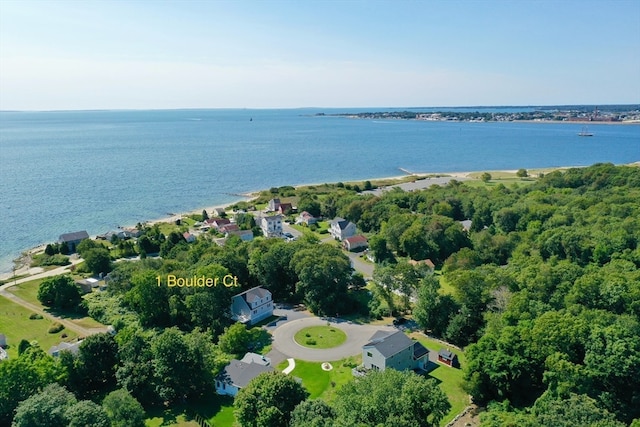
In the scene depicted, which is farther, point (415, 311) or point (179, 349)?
point (415, 311)

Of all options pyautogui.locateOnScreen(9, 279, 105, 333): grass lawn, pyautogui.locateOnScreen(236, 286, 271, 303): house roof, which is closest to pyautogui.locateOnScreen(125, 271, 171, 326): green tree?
pyautogui.locateOnScreen(9, 279, 105, 333): grass lawn

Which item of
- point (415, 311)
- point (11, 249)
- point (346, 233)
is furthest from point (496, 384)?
point (11, 249)

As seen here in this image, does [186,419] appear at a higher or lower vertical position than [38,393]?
lower

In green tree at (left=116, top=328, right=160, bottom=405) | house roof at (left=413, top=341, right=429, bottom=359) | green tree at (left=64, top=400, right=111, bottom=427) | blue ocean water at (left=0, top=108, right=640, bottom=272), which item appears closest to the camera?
green tree at (left=64, top=400, right=111, bottom=427)

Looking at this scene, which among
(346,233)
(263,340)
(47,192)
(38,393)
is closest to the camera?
(38,393)

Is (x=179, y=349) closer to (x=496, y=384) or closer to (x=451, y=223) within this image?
(x=496, y=384)

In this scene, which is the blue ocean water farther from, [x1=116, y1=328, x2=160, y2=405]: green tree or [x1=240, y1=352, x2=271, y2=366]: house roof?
[x1=240, y1=352, x2=271, y2=366]: house roof
